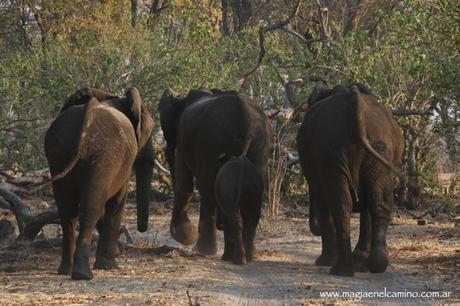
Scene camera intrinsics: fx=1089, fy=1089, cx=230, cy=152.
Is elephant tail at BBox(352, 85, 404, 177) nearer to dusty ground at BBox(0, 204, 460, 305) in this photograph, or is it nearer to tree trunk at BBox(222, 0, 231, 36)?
dusty ground at BBox(0, 204, 460, 305)

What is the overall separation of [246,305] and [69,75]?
11383 mm

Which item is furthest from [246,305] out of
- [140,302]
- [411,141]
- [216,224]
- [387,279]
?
[411,141]

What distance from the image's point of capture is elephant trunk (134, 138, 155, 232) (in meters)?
11.8

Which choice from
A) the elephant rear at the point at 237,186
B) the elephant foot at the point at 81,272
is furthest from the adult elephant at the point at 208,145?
the elephant foot at the point at 81,272

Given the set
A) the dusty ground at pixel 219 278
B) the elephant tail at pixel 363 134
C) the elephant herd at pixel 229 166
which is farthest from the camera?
the elephant tail at pixel 363 134

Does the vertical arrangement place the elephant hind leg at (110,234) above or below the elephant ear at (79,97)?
below

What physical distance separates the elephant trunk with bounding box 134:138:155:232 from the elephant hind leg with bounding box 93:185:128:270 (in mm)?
758

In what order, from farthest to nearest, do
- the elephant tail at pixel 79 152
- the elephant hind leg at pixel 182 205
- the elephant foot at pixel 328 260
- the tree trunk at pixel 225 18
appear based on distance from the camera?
the tree trunk at pixel 225 18, the elephant hind leg at pixel 182 205, the elephant foot at pixel 328 260, the elephant tail at pixel 79 152

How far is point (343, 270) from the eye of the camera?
10562 mm

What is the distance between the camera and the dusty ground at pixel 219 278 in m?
8.98

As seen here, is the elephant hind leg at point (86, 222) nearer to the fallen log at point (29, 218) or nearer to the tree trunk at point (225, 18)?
the fallen log at point (29, 218)

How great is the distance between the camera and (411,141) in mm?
18641

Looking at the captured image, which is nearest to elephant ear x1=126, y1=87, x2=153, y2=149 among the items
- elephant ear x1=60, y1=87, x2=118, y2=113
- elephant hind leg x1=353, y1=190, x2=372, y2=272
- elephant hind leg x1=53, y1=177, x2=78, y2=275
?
elephant ear x1=60, y1=87, x2=118, y2=113

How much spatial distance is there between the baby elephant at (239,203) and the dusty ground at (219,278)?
255 millimetres
